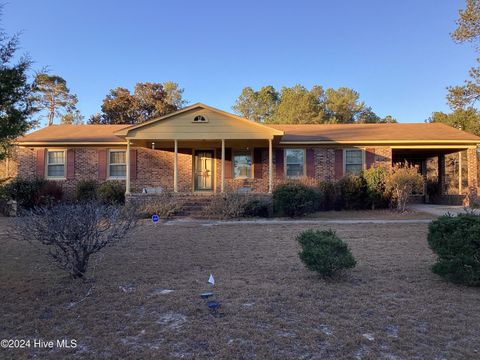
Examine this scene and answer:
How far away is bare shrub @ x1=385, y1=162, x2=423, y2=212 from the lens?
553 inches

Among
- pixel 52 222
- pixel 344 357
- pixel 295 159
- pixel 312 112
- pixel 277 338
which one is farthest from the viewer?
pixel 312 112

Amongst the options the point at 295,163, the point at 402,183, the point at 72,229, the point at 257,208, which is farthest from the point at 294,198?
the point at 72,229

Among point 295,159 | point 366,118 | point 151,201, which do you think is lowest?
point 151,201

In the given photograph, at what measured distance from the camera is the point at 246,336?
3479 mm

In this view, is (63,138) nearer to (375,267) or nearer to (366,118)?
(375,267)

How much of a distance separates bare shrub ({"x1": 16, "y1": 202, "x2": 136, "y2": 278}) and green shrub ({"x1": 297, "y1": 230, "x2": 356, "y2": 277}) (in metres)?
2.63

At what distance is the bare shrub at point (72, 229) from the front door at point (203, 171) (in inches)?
509

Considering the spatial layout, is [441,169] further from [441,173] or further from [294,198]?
[294,198]

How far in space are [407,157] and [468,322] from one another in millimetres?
19185

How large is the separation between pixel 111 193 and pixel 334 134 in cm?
1093

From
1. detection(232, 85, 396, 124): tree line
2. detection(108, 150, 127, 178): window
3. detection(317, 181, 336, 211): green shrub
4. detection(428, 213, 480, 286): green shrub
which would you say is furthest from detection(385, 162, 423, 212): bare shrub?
detection(232, 85, 396, 124): tree line

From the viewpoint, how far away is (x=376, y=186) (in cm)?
1534

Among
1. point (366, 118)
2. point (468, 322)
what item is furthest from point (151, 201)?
point (366, 118)

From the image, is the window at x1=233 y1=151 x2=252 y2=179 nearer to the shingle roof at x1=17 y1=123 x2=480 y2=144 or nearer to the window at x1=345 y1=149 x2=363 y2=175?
the shingle roof at x1=17 y1=123 x2=480 y2=144
